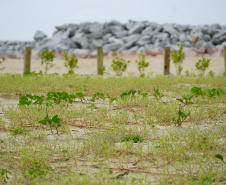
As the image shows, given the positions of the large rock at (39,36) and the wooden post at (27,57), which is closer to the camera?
the wooden post at (27,57)

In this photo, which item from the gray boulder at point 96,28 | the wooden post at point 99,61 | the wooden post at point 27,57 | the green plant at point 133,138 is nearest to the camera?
the green plant at point 133,138

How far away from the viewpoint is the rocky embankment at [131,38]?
22.2 m

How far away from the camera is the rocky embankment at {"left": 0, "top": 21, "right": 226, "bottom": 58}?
22214 mm

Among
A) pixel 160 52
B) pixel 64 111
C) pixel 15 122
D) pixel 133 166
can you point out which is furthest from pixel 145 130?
pixel 160 52

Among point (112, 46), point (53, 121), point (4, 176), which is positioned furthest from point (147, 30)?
point (4, 176)

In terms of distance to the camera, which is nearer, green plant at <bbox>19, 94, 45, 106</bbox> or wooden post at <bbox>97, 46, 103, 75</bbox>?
green plant at <bbox>19, 94, 45, 106</bbox>

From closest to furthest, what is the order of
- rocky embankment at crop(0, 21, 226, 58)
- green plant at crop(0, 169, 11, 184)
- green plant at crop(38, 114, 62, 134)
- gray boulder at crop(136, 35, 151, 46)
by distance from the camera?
green plant at crop(0, 169, 11, 184) < green plant at crop(38, 114, 62, 134) < rocky embankment at crop(0, 21, 226, 58) < gray boulder at crop(136, 35, 151, 46)

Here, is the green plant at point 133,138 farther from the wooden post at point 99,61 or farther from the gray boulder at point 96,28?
the gray boulder at point 96,28

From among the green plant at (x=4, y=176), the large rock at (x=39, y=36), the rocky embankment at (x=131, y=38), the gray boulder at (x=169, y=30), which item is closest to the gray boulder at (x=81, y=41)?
the rocky embankment at (x=131, y=38)

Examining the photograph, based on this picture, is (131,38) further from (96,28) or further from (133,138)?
(133,138)

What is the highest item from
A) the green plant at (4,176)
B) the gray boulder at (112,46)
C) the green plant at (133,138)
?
the gray boulder at (112,46)

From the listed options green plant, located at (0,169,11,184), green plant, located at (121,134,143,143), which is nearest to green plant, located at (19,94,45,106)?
green plant, located at (121,134,143,143)

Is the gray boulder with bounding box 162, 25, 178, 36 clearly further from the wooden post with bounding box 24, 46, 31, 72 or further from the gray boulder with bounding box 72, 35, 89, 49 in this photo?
the wooden post with bounding box 24, 46, 31, 72

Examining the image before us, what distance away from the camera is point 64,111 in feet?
14.7
